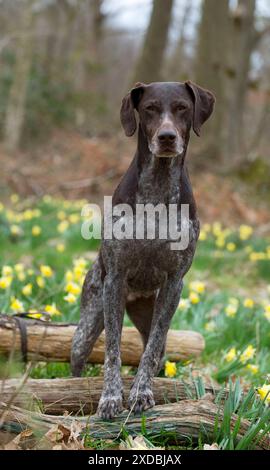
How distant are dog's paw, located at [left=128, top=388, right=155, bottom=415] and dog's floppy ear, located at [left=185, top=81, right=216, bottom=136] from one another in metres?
1.39

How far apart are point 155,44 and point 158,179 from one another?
459 inches

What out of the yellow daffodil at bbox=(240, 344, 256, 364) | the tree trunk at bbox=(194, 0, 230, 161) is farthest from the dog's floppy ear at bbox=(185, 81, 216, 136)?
the tree trunk at bbox=(194, 0, 230, 161)

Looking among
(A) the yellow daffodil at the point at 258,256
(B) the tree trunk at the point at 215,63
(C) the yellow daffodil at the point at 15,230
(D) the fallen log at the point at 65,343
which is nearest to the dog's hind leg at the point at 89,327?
(D) the fallen log at the point at 65,343

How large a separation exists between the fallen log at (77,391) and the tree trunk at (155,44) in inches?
449

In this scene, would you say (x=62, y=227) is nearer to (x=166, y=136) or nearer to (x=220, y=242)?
(x=220, y=242)

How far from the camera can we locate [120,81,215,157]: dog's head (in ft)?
9.73

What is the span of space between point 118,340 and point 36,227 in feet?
12.7

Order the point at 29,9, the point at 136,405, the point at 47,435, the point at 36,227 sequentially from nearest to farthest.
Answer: the point at 47,435 → the point at 136,405 → the point at 36,227 → the point at 29,9

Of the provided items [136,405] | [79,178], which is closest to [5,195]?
[79,178]

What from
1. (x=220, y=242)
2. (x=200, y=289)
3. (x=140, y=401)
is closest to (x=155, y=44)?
(x=220, y=242)

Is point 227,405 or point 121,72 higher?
point 121,72

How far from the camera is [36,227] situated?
6.87m

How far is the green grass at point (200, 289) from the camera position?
4.02 m
